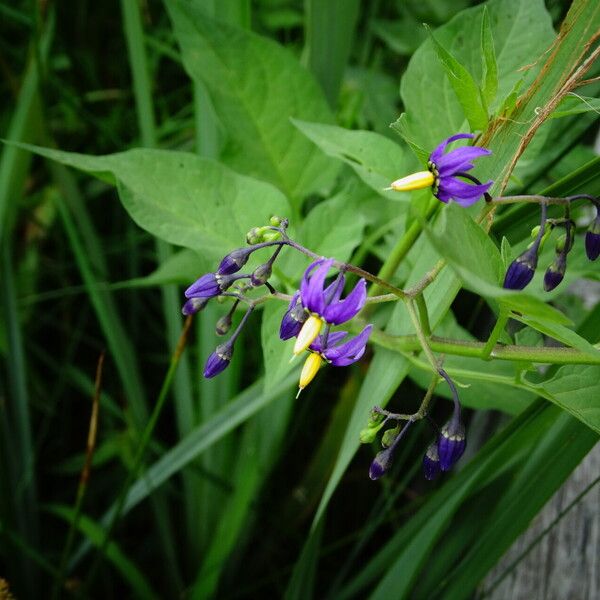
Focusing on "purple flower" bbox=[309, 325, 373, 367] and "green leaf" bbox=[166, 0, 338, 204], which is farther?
"green leaf" bbox=[166, 0, 338, 204]

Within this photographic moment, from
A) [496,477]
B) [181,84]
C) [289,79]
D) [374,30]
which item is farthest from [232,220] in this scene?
[181,84]

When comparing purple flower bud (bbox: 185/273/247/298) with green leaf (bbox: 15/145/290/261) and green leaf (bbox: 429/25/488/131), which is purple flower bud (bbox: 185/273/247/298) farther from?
green leaf (bbox: 429/25/488/131)

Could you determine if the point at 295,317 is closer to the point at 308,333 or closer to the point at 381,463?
the point at 308,333

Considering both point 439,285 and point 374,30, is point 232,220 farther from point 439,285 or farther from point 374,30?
point 374,30

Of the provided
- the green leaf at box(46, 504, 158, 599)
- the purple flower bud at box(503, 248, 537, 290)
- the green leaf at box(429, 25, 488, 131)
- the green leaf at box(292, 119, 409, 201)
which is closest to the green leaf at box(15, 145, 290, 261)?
the green leaf at box(292, 119, 409, 201)

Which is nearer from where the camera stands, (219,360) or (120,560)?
(219,360)

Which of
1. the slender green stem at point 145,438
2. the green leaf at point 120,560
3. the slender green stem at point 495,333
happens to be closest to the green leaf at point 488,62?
the slender green stem at point 495,333

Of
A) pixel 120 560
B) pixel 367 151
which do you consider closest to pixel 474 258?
pixel 367 151
